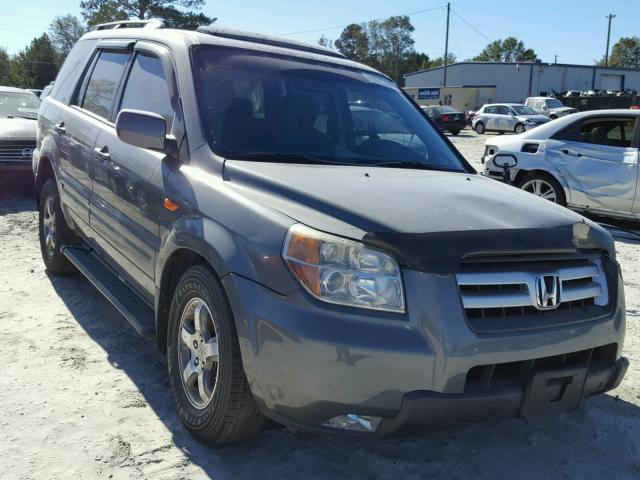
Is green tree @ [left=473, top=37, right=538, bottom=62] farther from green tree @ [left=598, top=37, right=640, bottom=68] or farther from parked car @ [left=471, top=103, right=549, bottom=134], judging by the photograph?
parked car @ [left=471, top=103, right=549, bottom=134]

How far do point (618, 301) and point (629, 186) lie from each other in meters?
5.57

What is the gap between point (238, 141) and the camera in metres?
3.15

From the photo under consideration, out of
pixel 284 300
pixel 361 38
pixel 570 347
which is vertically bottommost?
pixel 570 347

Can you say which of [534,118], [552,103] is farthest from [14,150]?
[552,103]

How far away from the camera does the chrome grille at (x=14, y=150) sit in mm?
9156

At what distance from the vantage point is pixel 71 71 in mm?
5176

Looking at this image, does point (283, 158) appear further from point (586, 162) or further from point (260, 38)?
point (586, 162)

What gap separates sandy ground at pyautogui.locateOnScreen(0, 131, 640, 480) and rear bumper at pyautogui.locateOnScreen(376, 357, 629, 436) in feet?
0.45

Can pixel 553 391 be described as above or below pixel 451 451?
above

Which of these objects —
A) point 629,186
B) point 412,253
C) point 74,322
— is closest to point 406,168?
point 412,253

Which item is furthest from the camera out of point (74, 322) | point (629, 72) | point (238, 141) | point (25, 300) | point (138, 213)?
point (629, 72)

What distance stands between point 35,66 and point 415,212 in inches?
3182

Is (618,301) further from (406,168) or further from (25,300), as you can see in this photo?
(25,300)

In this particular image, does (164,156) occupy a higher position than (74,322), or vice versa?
(164,156)
